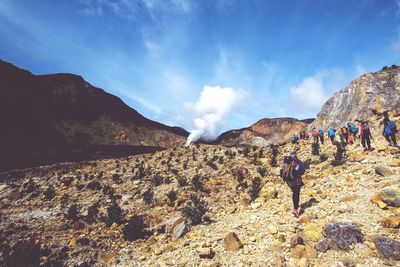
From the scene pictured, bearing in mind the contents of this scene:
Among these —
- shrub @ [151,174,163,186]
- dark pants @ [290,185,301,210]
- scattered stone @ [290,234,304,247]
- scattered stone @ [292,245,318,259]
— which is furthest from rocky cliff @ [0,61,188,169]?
scattered stone @ [292,245,318,259]

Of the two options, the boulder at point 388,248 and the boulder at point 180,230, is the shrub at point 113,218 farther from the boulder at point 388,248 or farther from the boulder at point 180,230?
the boulder at point 388,248

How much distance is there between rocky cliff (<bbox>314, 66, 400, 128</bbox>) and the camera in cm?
3003

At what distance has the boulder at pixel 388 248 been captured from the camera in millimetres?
5855

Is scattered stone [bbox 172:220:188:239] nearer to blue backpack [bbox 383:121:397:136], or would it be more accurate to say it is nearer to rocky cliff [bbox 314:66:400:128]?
blue backpack [bbox 383:121:397:136]

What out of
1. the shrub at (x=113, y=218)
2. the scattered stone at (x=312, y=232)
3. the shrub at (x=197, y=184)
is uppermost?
the shrub at (x=197, y=184)

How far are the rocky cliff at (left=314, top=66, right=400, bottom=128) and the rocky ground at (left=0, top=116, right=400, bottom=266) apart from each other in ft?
51.7

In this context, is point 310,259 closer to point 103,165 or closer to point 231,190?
point 231,190

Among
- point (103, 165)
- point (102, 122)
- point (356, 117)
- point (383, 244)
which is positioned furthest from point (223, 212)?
point (102, 122)

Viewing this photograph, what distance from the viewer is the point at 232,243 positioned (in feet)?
26.0

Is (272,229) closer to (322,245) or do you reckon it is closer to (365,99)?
(322,245)

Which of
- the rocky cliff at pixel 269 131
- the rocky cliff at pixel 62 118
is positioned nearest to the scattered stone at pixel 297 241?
the rocky cliff at pixel 62 118

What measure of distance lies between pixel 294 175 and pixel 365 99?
91.1 feet

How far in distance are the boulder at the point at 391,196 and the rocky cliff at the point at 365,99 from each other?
2425 cm

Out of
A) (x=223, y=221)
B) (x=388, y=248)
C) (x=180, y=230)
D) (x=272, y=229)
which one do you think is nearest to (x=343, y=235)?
(x=388, y=248)
